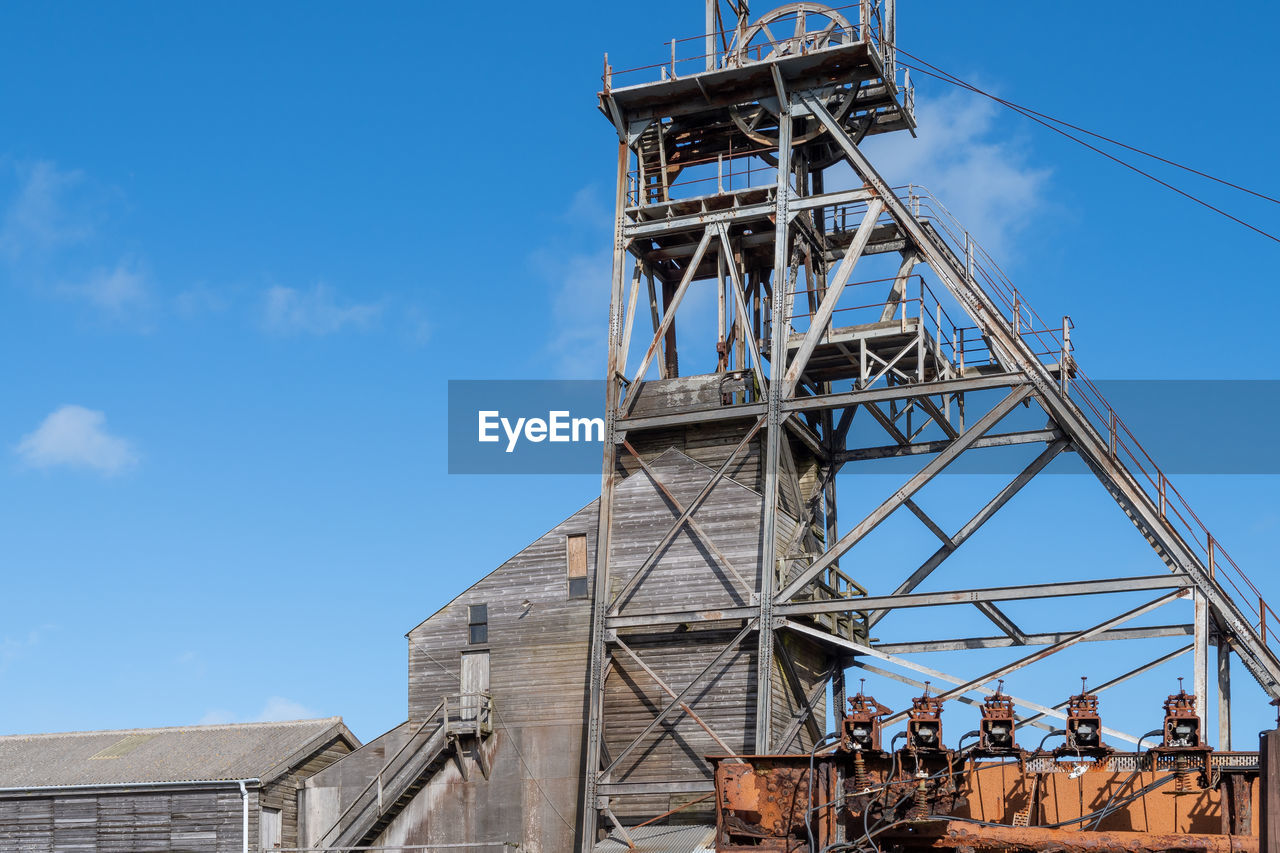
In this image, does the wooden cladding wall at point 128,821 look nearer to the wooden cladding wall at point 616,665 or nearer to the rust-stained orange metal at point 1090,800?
the wooden cladding wall at point 616,665

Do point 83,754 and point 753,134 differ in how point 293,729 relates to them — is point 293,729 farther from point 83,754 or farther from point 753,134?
point 753,134

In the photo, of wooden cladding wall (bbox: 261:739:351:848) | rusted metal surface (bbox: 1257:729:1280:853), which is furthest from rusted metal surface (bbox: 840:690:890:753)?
wooden cladding wall (bbox: 261:739:351:848)

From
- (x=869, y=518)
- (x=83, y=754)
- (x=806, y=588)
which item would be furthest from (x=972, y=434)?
(x=83, y=754)

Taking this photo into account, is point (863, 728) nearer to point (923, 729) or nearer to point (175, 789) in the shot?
point (923, 729)

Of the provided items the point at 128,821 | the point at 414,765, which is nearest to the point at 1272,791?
the point at 414,765

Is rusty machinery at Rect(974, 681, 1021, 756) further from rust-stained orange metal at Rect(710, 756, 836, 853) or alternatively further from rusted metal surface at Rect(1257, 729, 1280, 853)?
rusted metal surface at Rect(1257, 729, 1280, 853)

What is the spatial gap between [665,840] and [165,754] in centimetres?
1420

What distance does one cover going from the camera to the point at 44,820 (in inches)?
1480

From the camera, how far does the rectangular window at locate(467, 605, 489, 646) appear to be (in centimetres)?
3466

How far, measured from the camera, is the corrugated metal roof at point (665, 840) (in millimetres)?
29656

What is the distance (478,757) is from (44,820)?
11.5 meters

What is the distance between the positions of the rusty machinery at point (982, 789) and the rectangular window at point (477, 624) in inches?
485

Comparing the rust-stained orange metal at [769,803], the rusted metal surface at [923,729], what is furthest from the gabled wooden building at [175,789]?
the rusted metal surface at [923,729]

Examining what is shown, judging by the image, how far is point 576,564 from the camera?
1346 inches
